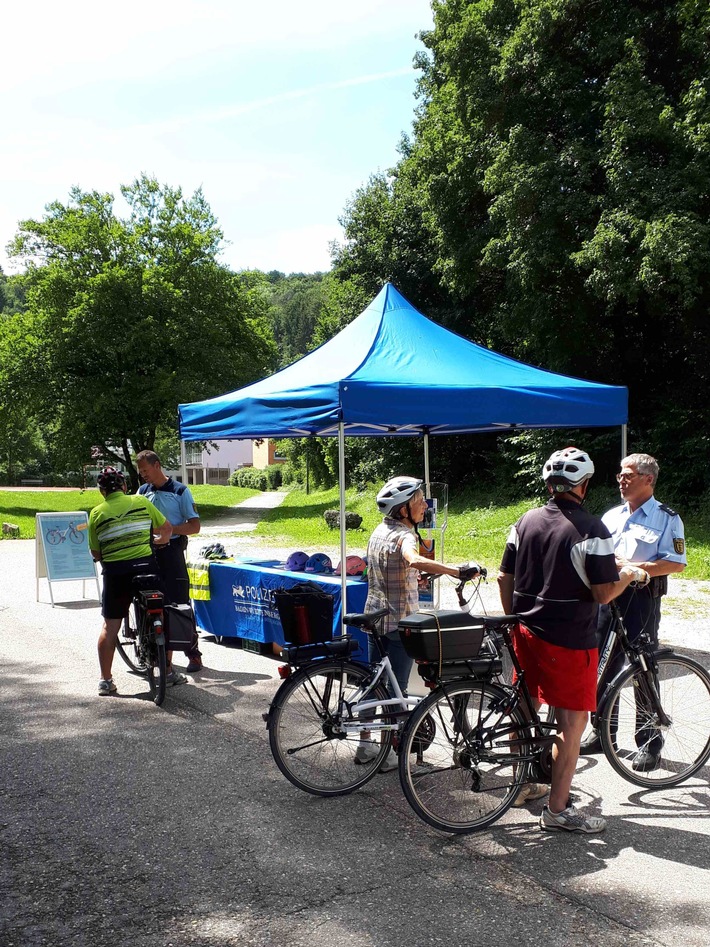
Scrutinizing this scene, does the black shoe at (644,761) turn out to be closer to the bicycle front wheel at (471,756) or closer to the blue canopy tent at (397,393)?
the bicycle front wheel at (471,756)

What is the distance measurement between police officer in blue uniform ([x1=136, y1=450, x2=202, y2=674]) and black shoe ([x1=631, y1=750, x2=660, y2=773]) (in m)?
3.96

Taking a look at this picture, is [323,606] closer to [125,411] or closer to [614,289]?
[614,289]

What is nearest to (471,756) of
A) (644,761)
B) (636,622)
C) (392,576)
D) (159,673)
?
(392,576)

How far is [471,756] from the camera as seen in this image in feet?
13.9

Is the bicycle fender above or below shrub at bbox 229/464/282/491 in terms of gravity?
above

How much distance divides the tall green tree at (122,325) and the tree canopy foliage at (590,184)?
49.1 ft

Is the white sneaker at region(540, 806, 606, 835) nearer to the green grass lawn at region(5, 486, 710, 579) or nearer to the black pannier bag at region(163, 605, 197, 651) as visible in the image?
the black pannier bag at region(163, 605, 197, 651)

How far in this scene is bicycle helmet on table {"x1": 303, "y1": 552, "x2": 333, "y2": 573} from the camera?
829 centimetres

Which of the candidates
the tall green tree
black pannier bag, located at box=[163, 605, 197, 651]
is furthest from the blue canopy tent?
the tall green tree

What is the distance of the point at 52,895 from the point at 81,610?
786cm

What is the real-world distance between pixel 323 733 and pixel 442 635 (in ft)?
3.35

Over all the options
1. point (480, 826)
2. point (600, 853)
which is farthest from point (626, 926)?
point (480, 826)

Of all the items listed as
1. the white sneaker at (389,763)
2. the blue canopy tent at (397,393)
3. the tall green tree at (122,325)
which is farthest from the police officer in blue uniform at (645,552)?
the tall green tree at (122,325)

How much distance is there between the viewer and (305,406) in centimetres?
721
